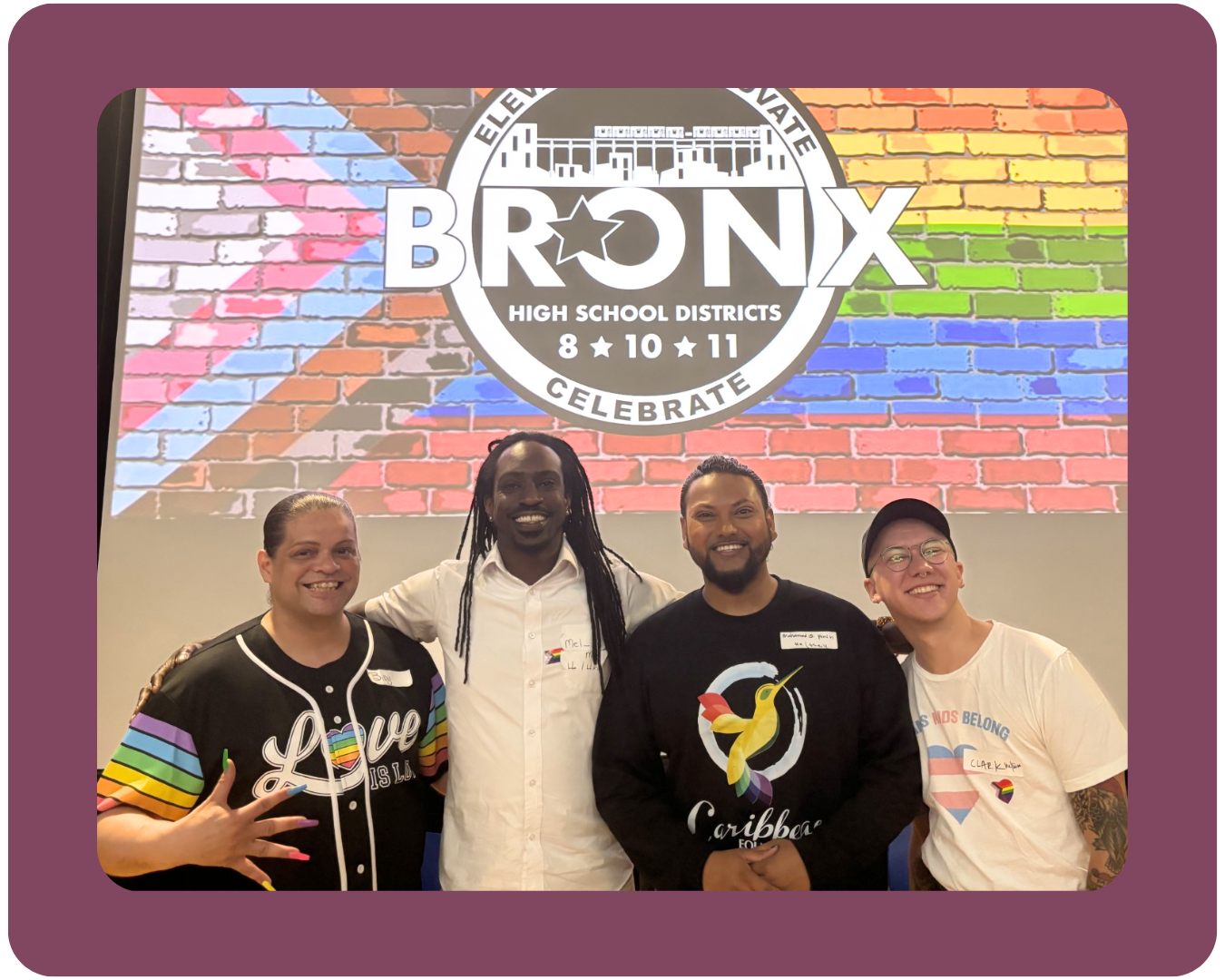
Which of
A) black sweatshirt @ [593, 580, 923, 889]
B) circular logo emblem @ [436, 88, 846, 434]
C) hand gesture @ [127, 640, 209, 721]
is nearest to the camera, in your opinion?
black sweatshirt @ [593, 580, 923, 889]

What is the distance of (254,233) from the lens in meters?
2.97

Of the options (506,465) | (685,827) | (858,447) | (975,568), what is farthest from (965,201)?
(685,827)

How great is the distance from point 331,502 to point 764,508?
111 centimetres

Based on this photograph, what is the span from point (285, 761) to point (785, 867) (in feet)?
4.11

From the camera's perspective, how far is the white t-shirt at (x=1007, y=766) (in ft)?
8.93

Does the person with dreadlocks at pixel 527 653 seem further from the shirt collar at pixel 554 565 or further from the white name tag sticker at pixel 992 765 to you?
the white name tag sticker at pixel 992 765

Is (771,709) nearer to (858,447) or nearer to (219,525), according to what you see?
(858,447)

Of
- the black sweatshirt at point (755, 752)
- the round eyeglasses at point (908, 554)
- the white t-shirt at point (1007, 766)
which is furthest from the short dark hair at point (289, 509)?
the white t-shirt at point (1007, 766)

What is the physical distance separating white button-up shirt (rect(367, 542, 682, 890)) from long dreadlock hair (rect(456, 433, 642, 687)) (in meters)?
0.02

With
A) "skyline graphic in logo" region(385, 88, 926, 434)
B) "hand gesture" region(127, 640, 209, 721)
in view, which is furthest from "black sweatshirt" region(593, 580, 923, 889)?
"hand gesture" region(127, 640, 209, 721)

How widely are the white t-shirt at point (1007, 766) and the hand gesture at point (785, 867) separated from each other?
331mm

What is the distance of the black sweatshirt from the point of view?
2.68 metres

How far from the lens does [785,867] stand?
2701 mm

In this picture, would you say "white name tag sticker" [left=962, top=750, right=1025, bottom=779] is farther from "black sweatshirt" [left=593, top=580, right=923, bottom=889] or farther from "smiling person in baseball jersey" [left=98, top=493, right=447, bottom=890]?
"smiling person in baseball jersey" [left=98, top=493, right=447, bottom=890]
